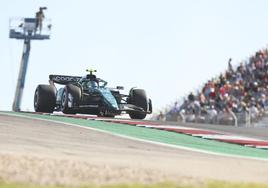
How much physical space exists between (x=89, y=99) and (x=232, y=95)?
898 centimetres

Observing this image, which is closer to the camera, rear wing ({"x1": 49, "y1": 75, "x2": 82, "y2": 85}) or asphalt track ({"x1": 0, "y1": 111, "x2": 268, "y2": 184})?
asphalt track ({"x1": 0, "y1": 111, "x2": 268, "y2": 184})

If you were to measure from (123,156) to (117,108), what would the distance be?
11.5 metres

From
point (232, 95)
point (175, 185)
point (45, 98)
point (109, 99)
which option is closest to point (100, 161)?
point (175, 185)

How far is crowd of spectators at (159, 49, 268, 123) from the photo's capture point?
1094 inches

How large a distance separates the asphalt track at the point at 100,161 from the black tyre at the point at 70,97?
24.9ft

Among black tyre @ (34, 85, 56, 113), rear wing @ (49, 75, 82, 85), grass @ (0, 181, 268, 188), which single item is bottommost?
grass @ (0, 181, 268, 188)

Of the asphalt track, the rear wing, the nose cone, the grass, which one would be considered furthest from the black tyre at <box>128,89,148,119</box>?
the grass

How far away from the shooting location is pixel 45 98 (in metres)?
22.5

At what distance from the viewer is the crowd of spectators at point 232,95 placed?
27.8 meters

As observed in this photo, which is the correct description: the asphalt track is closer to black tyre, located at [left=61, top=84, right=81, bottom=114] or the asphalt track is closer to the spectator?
black tyre, located at [left=61, top=84, right=81, bottom=114]

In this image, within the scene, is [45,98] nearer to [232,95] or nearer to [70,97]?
[70,97]

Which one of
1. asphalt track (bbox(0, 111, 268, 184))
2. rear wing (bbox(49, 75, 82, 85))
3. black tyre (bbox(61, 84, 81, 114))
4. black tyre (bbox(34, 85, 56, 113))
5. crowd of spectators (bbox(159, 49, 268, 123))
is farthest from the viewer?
crowd of spectators (bbox(159, 49, 268, 123))

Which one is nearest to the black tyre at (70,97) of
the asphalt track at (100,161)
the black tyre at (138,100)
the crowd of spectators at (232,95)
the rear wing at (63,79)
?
the rear wing at (63,79)

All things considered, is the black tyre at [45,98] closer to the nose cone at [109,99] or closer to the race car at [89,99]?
the race car at [89,99]
